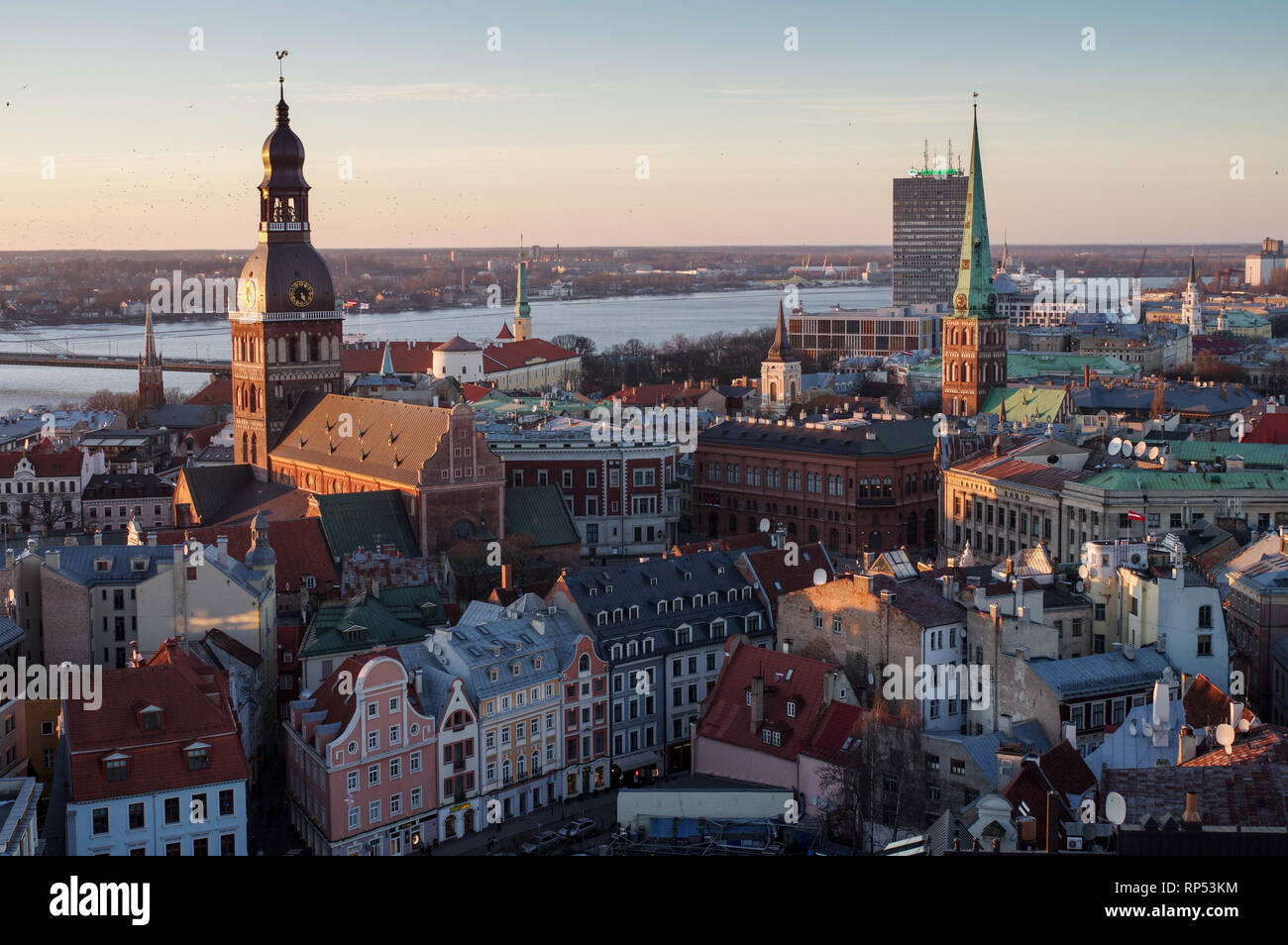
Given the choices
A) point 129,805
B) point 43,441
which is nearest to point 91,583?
point 129,805

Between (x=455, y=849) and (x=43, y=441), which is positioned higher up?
(x=43, y=441)

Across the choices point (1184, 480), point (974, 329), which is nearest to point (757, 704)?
point (1184, 480)

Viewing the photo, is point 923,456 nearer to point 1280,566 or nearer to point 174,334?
point 1280,566

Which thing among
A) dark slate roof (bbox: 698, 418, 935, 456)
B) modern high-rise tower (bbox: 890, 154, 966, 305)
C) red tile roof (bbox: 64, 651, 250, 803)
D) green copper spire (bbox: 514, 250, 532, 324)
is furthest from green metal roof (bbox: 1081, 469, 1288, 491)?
modern high-rise tower (bbox: 890, 154, 966, 305)

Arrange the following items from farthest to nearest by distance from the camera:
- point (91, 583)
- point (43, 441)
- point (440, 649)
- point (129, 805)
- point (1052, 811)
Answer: point (43, 441), point (91, 583), point (440, 649), point (129, 805), point (1052, 811)

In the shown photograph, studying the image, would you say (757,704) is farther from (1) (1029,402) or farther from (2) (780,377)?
(2) (780,377)

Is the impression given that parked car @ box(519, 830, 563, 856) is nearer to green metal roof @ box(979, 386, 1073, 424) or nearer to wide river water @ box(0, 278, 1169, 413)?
green metal roof @ box(979, 386, 1073, 424)

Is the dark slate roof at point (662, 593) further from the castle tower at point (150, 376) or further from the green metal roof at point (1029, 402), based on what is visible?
the castle tower at point (150, 376)

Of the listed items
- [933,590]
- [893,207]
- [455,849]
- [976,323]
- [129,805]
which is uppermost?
[893,207]

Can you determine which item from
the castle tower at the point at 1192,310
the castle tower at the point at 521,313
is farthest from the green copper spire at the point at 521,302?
the castle tower at the point at 1192,310
